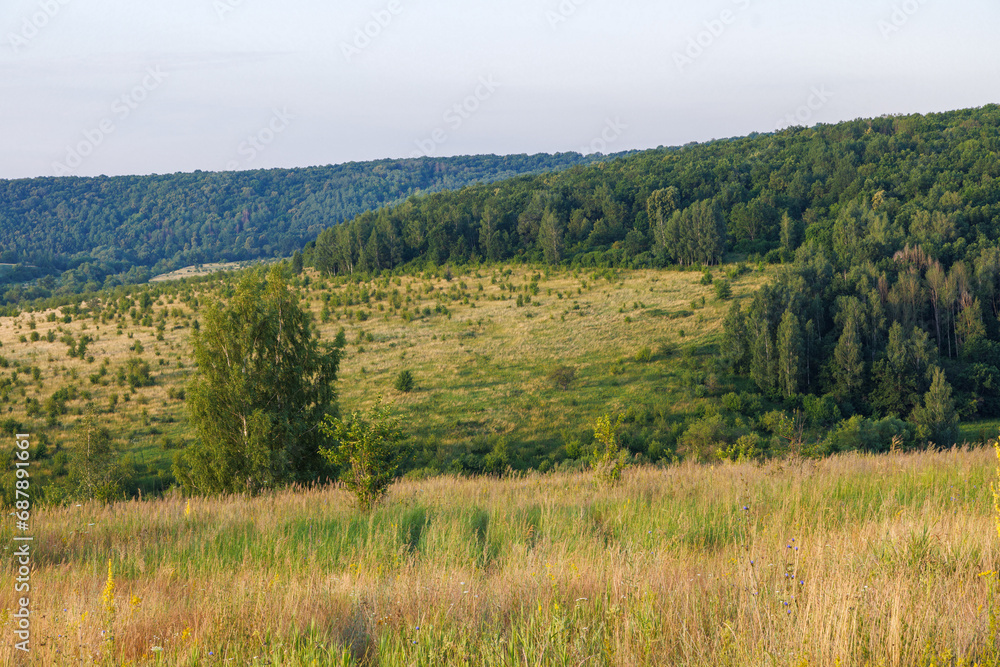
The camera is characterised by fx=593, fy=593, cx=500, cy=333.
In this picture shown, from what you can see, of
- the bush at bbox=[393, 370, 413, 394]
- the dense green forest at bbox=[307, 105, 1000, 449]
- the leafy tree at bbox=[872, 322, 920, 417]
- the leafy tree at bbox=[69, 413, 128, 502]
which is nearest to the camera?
the leafy tree at bbox=[69, 413, 128, 502]

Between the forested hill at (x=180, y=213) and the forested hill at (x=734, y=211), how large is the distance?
47.5 metres

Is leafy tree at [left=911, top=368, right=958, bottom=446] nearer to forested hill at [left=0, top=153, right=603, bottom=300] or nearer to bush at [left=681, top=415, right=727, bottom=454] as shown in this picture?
bush at [left=681, top=415, right=727, bottom=454]

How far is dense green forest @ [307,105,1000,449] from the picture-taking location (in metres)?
40.2

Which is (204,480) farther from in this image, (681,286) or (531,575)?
(681,286)

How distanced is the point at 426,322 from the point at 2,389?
2609 cm

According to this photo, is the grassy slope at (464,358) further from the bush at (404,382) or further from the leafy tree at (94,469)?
the leafy tree at (94,469)

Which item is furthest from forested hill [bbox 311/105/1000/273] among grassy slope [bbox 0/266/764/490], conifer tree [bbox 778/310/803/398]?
conifer tree [bbox 778/310/803/398]

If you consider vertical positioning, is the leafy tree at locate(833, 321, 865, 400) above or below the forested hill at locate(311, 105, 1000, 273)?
below

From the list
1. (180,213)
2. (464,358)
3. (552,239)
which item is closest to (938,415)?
(464,358)

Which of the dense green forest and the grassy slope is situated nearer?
the grassy slope

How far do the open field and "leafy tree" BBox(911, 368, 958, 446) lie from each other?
3536 centimetres

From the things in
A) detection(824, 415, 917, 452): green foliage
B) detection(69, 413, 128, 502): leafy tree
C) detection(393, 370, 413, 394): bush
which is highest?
detection(69, 413, 128, 502): leafy tree

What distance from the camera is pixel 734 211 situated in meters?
71.2

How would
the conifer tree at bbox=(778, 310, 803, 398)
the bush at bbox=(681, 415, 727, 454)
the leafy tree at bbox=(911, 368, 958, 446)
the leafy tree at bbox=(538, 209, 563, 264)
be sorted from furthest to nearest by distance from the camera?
the leafy tree at bbox=(538, 209, 563, 264), the conifer tree at bbox=(778, 310, 803, 398), the leafy tree at bbox=(911, 368, 958, 446), the bush at bbox=(681, 415, 727, 454)
